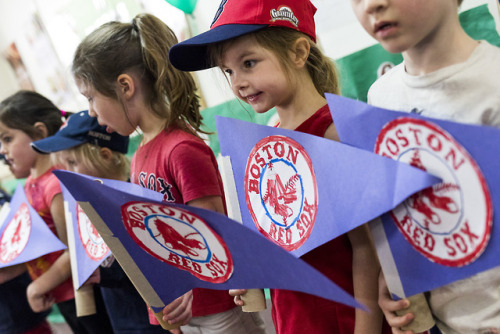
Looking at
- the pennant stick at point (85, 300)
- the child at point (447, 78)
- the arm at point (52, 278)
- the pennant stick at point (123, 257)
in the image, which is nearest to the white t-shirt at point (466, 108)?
the child at point (447, 78)

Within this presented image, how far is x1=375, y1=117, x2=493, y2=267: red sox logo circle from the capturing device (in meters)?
0.53

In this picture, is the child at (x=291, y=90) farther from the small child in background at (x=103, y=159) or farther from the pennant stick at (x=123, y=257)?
the small child in background at (x=103, y=159)

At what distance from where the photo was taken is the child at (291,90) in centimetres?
81

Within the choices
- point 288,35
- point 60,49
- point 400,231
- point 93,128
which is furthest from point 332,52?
point 60,49

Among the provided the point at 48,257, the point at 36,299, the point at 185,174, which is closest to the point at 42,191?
the point at 48,257

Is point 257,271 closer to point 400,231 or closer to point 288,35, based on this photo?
point 400,231

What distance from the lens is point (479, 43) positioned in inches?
25.1

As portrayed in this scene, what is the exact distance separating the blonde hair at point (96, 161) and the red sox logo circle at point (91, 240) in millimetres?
400

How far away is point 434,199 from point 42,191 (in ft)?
4.74

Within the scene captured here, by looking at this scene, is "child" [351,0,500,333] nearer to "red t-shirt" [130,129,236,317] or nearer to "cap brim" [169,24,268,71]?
"cap brim" [169,24,268,71]

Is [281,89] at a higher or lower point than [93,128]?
lower

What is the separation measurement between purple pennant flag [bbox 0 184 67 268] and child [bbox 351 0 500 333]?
0.99 m

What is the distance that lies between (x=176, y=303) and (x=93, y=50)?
0.63 metres

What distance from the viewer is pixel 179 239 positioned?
756 mm
